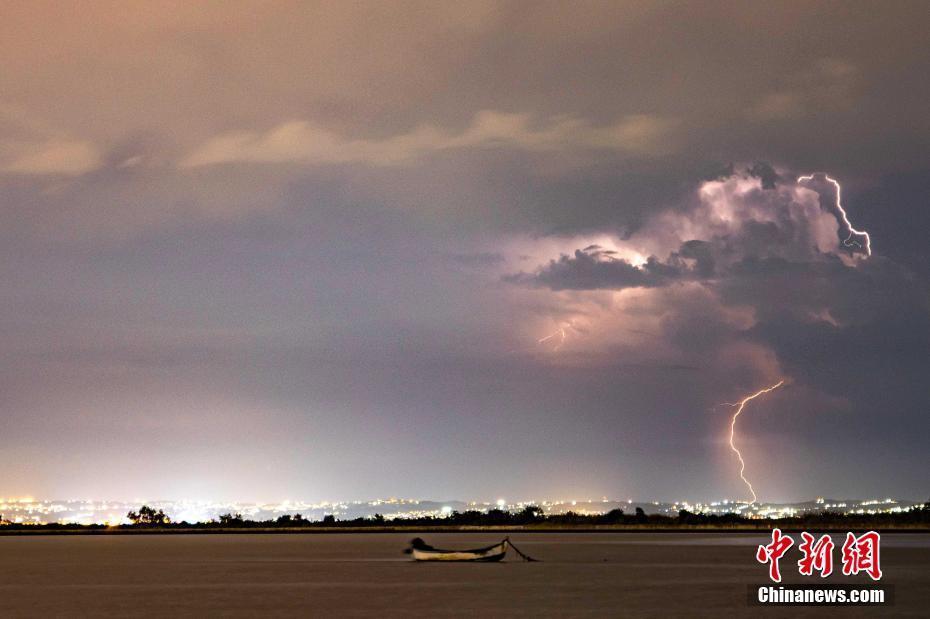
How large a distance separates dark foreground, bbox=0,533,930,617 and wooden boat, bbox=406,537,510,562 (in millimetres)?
1342

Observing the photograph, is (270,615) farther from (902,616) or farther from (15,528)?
(15,528)

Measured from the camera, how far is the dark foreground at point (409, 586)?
44.2m

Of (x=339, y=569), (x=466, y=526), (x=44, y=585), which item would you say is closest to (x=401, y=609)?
(x=44, y=585)

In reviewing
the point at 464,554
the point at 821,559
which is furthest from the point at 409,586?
the point at 464,554

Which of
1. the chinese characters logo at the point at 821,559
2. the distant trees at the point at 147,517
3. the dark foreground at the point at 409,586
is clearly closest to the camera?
the dark foreground at the point at 409,586

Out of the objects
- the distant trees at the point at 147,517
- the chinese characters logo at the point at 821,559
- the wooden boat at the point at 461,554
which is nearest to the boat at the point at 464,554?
the wooden boat at the point at 461,554

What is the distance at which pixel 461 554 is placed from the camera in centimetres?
7669

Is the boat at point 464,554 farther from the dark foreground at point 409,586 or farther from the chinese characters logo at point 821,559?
the chinese characters logo at point 821,559

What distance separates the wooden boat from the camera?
76562mm

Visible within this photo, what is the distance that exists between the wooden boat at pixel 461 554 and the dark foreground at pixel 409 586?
1.34 meters

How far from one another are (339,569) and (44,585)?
1584 cm

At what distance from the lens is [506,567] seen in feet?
232

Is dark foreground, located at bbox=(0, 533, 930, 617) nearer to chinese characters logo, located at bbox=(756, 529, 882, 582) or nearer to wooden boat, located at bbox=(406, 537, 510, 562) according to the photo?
chinese characters logo, located at bbox=(756, 529, 882, 582)

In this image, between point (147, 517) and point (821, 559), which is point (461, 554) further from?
point (147, 517)
